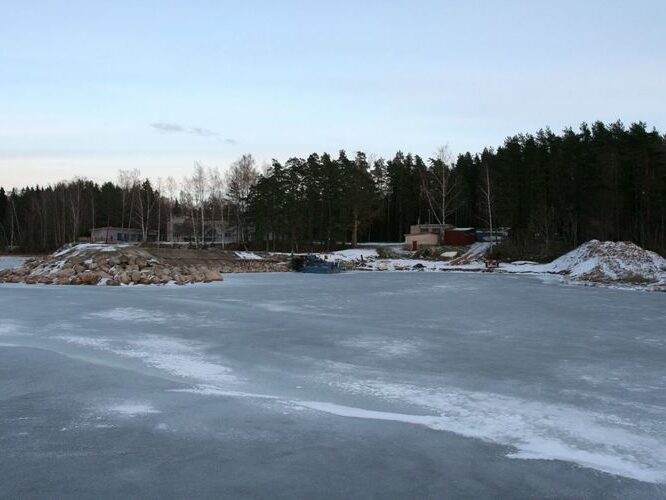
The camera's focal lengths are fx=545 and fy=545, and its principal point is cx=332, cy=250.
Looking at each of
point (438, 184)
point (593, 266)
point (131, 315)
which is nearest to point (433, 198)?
point (438, 184)

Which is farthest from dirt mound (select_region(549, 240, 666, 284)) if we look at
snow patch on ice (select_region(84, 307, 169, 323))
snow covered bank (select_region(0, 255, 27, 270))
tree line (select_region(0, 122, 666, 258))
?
snow covered bank (select_region(0, 255, 27, 270))

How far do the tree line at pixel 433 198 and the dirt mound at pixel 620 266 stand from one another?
6.83 metres

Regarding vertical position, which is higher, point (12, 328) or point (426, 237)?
point (426, 237)

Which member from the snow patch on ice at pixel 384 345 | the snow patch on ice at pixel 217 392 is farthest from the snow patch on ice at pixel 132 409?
the snow patch on ice at pixel 384 345

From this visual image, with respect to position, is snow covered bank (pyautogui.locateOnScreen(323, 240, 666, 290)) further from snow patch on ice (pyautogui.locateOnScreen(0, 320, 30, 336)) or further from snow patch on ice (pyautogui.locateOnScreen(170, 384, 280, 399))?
snow patch on ice (pyautogui.locateOnScreen(0, 320, 30, 336))

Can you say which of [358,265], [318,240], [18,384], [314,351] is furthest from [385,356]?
[318,240]

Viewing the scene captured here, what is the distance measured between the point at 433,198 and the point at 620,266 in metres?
31.6

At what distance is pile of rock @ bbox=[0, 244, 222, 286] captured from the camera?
23.1m

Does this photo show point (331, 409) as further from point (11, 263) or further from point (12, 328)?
point (11, 263)

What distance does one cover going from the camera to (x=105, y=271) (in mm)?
24516

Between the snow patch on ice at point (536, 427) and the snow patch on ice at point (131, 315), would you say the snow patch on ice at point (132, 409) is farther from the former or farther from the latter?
the snow patch on ice at point (131, 315)

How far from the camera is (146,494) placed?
3.18 metres

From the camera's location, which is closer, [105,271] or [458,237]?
[105,271]

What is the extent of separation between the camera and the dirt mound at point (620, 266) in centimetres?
2440
